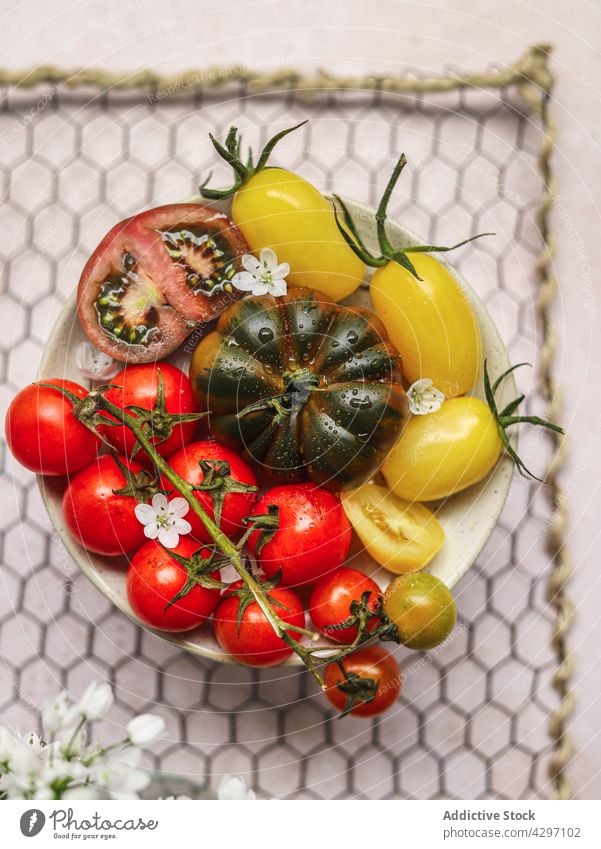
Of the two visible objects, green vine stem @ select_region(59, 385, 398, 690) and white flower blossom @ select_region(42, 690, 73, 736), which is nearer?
green vine stem @ select_region(59, 385, 398, 690)

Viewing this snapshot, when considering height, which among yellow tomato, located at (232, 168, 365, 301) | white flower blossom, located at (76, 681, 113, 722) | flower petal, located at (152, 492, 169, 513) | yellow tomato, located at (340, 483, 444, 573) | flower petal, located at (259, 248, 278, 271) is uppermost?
yellow tomato, located at (232, 168, 365, 301)

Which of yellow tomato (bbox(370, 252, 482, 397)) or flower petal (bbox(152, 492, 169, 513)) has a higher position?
yellow tomato (bbox(370, 252, 482, 397))

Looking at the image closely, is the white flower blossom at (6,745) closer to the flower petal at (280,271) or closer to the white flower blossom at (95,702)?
the white flower blossom at (95,702)

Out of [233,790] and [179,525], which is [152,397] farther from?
[233,790]

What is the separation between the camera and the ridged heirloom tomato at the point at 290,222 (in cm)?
56

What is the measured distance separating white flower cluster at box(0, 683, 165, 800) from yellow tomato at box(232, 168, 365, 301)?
0.33 m

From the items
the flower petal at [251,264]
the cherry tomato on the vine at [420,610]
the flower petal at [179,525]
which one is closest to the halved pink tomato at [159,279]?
the flower petal at [251,264]

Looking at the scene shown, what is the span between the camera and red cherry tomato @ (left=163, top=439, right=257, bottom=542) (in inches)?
22.0

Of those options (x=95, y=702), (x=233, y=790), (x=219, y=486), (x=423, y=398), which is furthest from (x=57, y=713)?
(x=423, y=398)

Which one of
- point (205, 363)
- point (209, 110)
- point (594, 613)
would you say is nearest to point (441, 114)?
point (209, 110)

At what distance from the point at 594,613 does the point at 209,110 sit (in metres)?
0.48

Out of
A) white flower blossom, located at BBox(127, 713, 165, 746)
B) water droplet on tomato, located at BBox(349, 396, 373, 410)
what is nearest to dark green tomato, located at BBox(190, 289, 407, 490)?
water droplet on tomato, located at BBox(349, 396, 373, 410)

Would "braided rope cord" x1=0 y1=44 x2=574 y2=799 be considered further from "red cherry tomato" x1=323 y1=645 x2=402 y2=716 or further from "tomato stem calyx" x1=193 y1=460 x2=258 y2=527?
"tomato stem calyx" x1=193 y1=460 x2=258 y2=527

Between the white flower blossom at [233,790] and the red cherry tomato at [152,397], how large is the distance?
23 cm
